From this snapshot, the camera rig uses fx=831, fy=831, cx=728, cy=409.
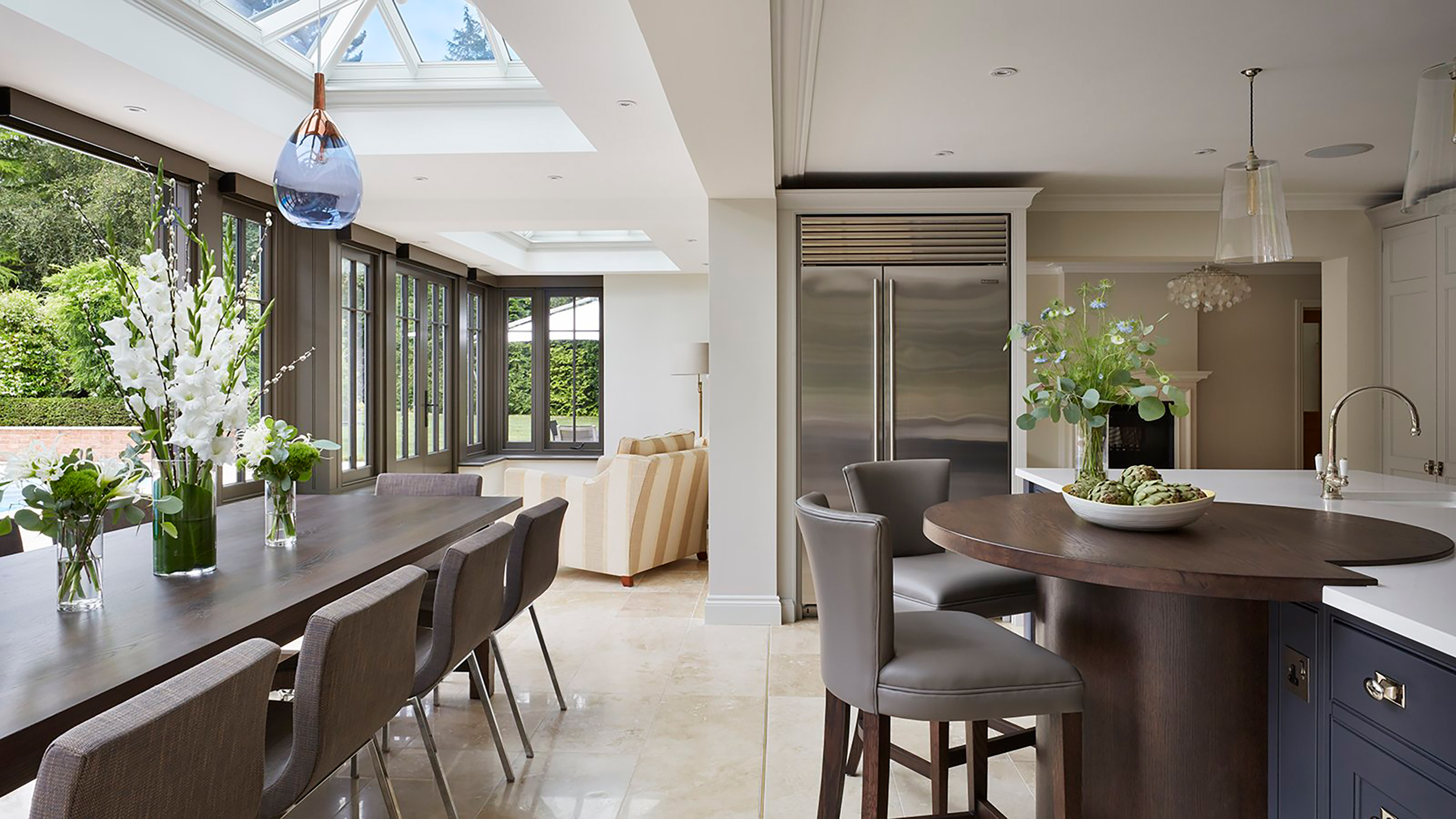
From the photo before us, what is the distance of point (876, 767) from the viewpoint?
176 cm

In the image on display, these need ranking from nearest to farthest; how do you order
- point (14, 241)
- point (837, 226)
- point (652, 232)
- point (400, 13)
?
point (400, 13)
point (14, 241)
point (837, 226)
point (652, 232)

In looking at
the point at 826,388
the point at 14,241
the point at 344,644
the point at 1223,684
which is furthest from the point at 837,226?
the point at 14,241

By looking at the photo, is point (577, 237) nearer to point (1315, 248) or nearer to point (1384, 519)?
point (1315, 248)

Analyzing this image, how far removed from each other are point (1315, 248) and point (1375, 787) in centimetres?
455

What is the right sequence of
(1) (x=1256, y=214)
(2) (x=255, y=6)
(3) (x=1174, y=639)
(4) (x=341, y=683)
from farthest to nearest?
(2) (x=255, y=6) → (1) (x=1256, y=214) → (3) (x=1174, y=639) → (4) (x=341, y=683)

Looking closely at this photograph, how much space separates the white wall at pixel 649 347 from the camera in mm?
8570

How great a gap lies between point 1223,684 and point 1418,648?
52 cm

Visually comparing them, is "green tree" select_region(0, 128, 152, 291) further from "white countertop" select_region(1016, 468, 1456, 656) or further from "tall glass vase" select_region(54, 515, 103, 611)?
"white countertop" select_region(1016, 468, 1456, 656)

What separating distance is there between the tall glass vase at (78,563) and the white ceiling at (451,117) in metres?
1.74

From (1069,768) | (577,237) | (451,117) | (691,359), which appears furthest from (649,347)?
(1069,768)

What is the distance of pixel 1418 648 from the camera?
124cm

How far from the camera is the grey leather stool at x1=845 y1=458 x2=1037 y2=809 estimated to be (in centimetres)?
226

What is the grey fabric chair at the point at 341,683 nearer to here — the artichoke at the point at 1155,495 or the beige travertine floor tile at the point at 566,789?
the beige travertine floor tile at the point at 566,789

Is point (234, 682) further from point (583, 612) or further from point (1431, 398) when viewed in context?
point (1431, 398)
